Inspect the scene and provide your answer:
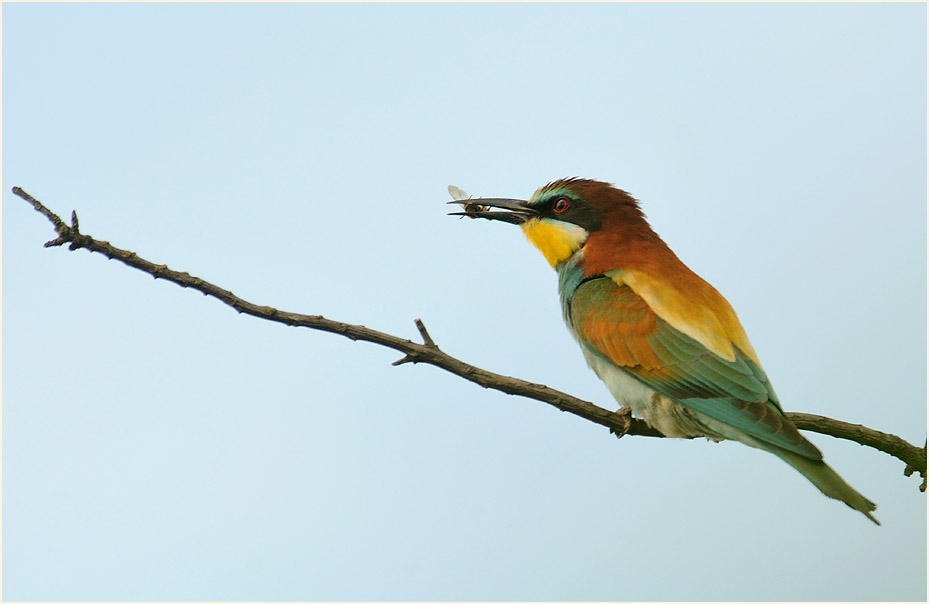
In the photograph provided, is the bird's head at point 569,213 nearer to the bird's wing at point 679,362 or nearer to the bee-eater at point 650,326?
the bee-eater at point 650,326

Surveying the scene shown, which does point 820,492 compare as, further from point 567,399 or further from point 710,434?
point 567,399

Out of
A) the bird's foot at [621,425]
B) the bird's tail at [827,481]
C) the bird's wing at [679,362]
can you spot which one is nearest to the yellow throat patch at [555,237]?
the bird's wing at [679,362]

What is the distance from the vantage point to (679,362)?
6.11ft

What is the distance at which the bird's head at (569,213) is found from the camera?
220 cm

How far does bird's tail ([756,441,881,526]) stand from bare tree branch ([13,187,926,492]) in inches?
5.3

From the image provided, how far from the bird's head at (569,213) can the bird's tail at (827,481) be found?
0.73 meters

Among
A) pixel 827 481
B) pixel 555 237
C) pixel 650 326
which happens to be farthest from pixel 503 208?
pixel 827 481

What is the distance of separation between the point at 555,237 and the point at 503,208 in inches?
6.7

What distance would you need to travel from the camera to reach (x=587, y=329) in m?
2.02

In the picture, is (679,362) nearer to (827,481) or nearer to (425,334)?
(827,481)

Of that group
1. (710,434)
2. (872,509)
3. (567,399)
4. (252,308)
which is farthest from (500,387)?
(872,509)

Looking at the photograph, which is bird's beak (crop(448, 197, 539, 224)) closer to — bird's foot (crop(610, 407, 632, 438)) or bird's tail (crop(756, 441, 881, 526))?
bird's foot (crop(610, 407, 632, 438))

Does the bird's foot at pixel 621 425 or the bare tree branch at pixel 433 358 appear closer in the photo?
the bare tree branch at pixel 433 358

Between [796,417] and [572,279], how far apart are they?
0.64 m
